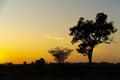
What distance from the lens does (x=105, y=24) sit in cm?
8344

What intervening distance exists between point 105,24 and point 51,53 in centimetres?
4358

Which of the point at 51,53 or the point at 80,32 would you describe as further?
the point at 51,53

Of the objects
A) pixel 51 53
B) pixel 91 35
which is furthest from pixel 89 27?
pixel 51 53
